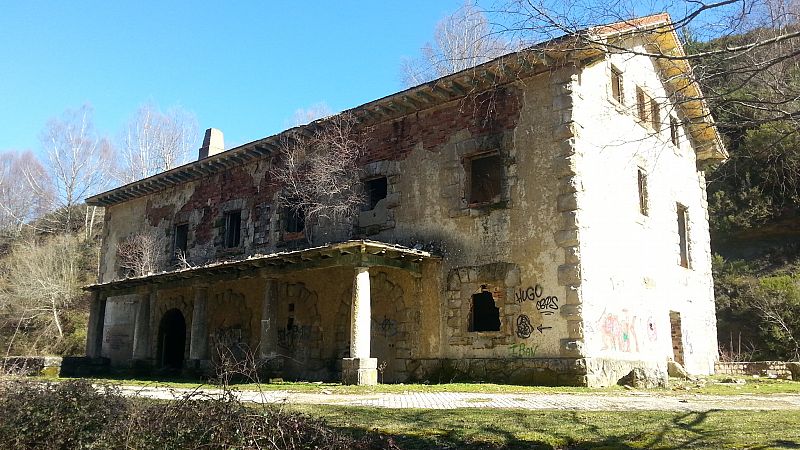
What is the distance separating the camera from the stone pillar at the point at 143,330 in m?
19.8

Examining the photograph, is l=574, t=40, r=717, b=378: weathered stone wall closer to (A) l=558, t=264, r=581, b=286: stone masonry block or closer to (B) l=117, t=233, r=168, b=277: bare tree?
(A) l=558, t=264, r=581, b=286: stone masonry block

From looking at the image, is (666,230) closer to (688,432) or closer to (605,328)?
(605,328)

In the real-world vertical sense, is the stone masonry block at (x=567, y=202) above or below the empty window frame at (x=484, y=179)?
below

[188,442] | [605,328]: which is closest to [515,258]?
[605,328]

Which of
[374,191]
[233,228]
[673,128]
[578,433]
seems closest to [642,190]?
[374,191]

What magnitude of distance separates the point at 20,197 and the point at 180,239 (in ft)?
95.1

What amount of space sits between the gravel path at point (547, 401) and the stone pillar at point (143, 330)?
9428mm

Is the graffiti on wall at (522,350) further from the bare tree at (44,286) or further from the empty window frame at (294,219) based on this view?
the bare tree at (44,286)

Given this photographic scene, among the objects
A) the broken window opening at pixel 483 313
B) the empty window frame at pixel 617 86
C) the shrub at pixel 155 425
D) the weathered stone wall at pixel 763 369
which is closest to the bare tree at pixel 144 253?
the broken window opening at pixel 483 313

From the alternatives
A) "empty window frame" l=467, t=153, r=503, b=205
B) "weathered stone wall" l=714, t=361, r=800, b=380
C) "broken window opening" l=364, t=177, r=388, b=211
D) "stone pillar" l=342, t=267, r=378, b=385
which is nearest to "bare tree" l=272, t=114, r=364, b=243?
"broken window opening" l=364, t=177, r=388, b=211

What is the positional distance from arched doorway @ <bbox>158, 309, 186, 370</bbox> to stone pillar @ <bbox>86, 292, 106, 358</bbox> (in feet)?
6.48

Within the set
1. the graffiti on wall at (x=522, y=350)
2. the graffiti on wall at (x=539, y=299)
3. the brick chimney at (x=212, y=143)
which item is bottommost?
the graffiti on wall at (x=522, y=350)

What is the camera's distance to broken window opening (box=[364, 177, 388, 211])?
54.7 ft

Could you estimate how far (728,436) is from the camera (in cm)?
609
